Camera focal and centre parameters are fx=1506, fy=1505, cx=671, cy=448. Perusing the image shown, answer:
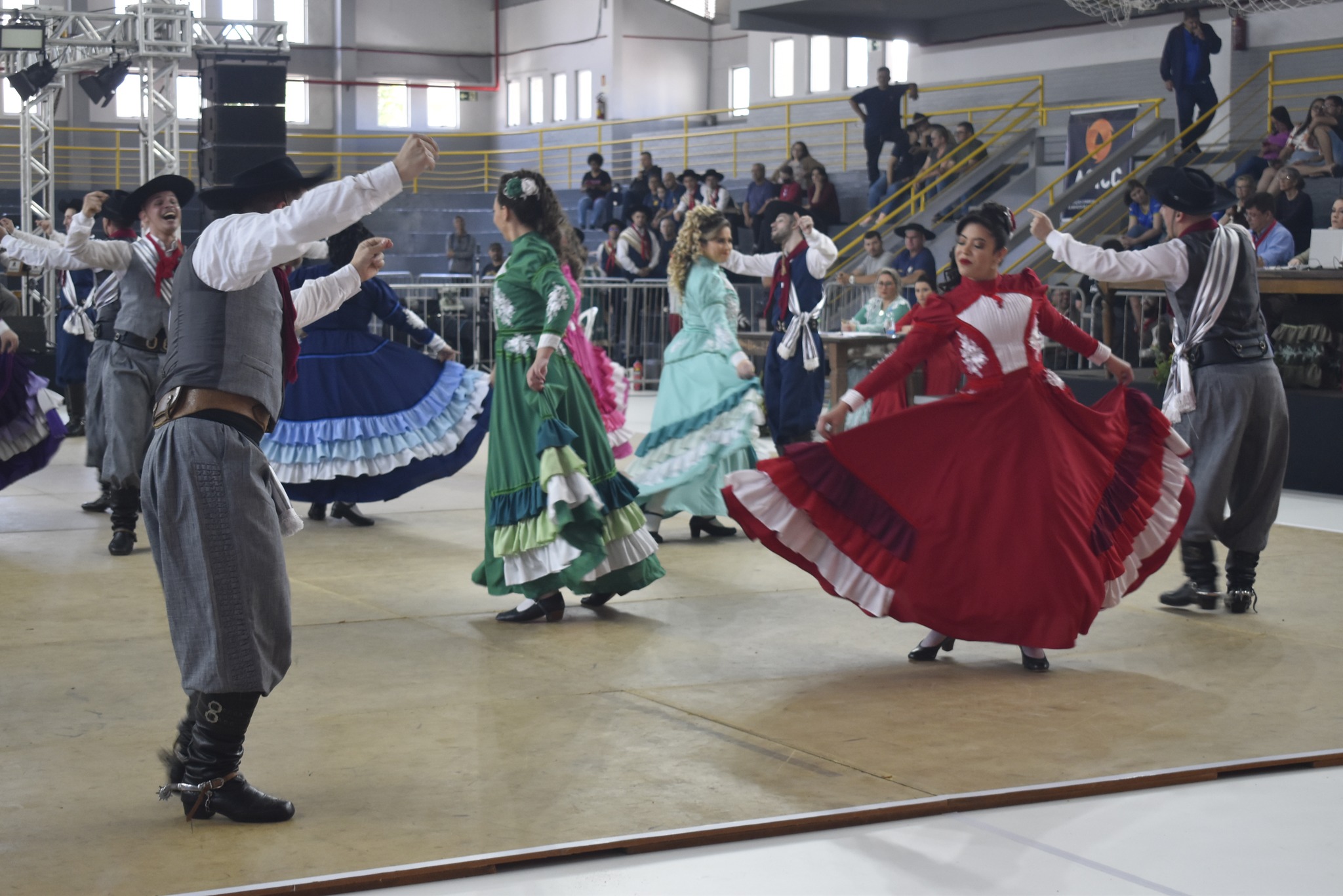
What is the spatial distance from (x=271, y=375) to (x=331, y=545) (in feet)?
13.5

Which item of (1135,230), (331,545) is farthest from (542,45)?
(331,545)

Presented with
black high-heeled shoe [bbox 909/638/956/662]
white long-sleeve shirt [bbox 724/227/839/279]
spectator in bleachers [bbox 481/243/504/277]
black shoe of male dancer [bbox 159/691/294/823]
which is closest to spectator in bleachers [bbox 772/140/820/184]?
spectator in bleachers [bbox 481/243/504/277]

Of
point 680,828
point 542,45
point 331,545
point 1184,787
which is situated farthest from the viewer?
point 542,45

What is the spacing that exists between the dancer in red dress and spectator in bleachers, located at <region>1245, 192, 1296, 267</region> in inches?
259

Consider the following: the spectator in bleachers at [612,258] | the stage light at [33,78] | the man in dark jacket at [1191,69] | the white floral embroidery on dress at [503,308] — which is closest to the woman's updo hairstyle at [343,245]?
the white floral embroidery on dress at [503,308]

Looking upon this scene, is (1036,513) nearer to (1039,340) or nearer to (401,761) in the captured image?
(1039,340)

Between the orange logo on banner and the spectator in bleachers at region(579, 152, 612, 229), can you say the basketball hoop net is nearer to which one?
the orange logo on banner

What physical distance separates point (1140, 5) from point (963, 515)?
10.1 m

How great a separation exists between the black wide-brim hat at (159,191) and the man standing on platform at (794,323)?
9.60 ft

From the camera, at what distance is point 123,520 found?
24.0 feet

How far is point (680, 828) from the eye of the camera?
338cm

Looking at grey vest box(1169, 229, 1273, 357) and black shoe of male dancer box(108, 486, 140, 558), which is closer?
grey vest box(1169, 229, 1273, 357)

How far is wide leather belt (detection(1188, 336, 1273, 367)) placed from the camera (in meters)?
5.82

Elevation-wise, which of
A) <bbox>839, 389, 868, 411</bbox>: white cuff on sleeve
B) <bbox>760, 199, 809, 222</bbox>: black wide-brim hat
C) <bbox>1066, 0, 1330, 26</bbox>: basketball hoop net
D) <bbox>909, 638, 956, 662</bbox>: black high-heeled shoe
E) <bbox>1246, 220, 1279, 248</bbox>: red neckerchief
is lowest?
<bbox>909, 638, 956, 662</bbox>: black high-heeled shoe
